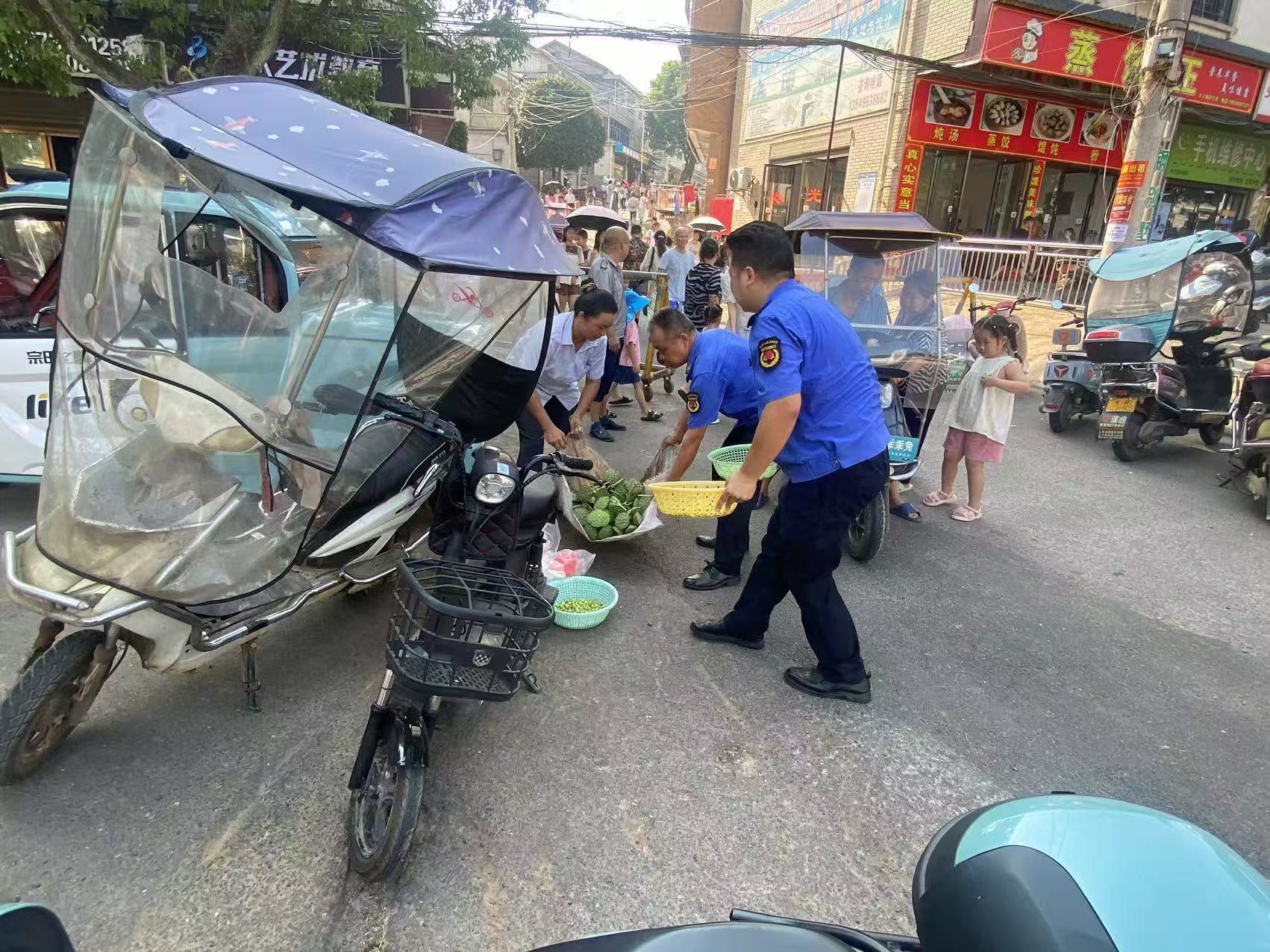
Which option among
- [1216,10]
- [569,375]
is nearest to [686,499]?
[569,375]

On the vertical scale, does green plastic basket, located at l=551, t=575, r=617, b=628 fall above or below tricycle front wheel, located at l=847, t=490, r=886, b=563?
below

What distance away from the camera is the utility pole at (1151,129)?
7676 millimetres

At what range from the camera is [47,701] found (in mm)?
2387

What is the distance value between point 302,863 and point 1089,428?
337 inches

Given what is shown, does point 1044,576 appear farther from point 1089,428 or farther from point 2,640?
point 2,640

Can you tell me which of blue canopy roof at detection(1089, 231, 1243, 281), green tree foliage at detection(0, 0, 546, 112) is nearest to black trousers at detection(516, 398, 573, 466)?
green tree foliage at detection(0, 0, 546, 112)

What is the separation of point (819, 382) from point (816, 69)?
18.0 metres

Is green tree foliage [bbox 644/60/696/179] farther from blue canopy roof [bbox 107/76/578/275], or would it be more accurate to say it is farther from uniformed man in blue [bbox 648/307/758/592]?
blue canopy roof [bbox 107/76/578/275]

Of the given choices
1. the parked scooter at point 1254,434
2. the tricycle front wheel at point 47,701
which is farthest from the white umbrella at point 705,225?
the tricycle front wheel at point 47,701

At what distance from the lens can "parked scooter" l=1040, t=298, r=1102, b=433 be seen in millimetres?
7402

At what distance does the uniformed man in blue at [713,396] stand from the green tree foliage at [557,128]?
3443 cm

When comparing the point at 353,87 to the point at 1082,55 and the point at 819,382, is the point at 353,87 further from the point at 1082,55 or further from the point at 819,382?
the point at 1082,55

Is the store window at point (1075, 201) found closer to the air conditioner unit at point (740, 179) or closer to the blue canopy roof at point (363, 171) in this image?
the air conditioner unit at point (740, 179)

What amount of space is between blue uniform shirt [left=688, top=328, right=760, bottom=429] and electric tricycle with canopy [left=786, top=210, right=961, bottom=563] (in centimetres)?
123
